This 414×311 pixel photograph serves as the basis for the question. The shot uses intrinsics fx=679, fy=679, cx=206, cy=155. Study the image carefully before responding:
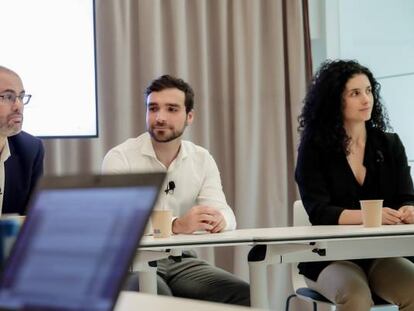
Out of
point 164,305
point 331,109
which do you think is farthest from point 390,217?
point 164,305

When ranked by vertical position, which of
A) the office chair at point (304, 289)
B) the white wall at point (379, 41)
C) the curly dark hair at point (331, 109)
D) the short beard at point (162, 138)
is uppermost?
the white wall at point (379, 41)

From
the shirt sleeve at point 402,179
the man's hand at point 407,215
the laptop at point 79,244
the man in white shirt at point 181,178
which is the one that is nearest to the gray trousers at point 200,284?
the man in white shirt at point 181,178

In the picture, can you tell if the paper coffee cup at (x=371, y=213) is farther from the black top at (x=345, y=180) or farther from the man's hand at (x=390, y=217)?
the black top at (x=345, y=180)

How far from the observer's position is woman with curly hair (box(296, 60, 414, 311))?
2.56 metres

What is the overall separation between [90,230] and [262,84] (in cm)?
347

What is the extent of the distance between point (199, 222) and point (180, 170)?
53 centimetres

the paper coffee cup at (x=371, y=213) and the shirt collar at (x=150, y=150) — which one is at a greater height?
the shirt collar at (x=150, y=150)

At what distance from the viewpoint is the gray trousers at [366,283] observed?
7.99ft

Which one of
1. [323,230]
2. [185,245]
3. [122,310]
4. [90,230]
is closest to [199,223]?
[185,245]

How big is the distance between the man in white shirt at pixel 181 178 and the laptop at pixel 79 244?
5.65 feet

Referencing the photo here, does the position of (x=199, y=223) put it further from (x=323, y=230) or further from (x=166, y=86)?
(x=166, y=86)

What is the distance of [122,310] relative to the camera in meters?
0.97

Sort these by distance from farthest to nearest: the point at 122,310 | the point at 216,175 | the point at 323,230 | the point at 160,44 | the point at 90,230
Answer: the point at 160,44
the point at 216,175
the point at 323,230
the point at 122,310
the point at 90,230

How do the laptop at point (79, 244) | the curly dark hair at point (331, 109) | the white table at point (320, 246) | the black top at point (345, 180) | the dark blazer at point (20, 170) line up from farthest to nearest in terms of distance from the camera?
the curly dark hair at point (331, 109)
the black top at point (345, 180)
the dark blazer at point (20, 170)
the white table at point (320, 246)
the laptop at point (79, 244)
